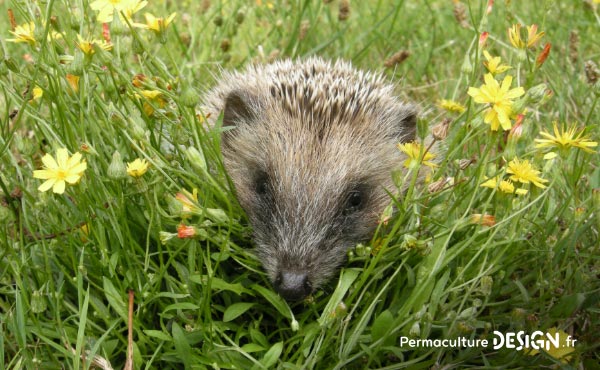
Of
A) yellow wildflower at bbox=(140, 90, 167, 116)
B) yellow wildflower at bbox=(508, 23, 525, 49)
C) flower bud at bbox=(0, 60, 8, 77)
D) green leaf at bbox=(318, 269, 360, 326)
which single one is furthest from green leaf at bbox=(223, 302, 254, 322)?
yellow wildflower at bbox=(508, 23, 525, 49)

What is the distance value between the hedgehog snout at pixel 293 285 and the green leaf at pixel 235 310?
125mm

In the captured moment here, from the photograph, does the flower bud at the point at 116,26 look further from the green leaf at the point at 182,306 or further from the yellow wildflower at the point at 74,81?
the green leaf at the point at 182,306

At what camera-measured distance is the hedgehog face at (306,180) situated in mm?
2674

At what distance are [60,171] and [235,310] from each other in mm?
747

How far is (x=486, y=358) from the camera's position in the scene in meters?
2.46

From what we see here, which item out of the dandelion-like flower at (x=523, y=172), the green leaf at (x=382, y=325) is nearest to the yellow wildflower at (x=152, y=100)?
the green leaf at (x=382, y=325)

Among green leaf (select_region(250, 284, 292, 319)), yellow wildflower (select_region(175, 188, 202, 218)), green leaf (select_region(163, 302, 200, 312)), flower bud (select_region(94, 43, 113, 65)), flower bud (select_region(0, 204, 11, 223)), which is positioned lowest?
green leaf (select_region(250, 284, 292, 319))

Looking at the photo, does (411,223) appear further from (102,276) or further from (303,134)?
(102,276)

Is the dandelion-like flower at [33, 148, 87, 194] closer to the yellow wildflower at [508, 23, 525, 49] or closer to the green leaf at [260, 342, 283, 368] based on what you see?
the green leaf at [260, 342, 283, 368]

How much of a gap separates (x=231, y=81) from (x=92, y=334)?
1748 mm

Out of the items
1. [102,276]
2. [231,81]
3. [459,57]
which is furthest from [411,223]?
[459,57]

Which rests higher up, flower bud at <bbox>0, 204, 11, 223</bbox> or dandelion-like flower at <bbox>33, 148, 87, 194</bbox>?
dandelion-like flower at <bbox>33, 148, 87, 194</bbox>

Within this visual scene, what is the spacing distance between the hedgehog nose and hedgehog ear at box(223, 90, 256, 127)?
3.12 ft

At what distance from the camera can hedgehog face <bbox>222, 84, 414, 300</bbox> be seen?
2674mm
